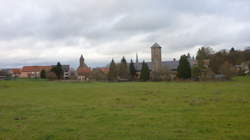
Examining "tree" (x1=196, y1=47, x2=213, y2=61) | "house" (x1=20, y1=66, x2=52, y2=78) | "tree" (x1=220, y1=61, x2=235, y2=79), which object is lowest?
"tree" (x1=220, y1=61, x2=235, y2=79)

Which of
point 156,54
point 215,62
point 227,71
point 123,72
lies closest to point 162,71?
point 123,72

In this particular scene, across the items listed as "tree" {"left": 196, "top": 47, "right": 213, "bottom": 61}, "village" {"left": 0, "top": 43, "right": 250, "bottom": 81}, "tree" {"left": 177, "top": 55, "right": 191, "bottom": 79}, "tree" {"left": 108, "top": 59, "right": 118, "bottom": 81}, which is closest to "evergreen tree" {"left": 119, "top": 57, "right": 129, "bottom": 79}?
"village" {"left": 0, "top": 43, "right": 250, "bottom": 81}

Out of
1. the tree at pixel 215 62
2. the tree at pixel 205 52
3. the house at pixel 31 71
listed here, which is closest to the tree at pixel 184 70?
the tree at pixel 205 52

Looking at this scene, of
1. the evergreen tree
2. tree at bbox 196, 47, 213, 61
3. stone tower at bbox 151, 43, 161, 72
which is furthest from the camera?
stone tower at bbox 151, 43, 161, 72

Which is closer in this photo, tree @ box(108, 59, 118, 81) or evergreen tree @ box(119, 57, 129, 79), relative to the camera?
tree @ box(108, 59, 118, 81)

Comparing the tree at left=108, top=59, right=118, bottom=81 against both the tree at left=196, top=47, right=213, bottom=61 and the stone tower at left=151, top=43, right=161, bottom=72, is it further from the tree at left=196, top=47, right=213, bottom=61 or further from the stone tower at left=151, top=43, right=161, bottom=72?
the stone tower at left=151, top=43, right=161, bottom=72

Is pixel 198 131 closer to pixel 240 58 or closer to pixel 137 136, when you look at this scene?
pixel 137 136

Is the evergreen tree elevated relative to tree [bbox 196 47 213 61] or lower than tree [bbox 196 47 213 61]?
lower

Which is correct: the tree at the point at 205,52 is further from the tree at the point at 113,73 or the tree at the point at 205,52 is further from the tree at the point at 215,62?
the tree at the point at 113,73

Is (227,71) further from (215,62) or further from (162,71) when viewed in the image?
(162,71)

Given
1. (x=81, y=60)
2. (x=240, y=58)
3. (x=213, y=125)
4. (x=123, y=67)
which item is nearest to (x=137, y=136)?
(x=213, y=125)

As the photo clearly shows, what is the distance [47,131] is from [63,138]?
55.4 inches

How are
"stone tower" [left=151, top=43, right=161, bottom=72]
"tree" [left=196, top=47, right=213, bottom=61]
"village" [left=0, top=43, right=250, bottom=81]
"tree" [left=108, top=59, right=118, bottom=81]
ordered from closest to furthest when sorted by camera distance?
"village" [left=0, top=43, right=250, bottom=81], "tree" [left=196, top=47, right=213, bottom=61], "tree" [left=108, top=59, right=118, bottom=81], "stone tower" [left=151, top=43, right=161, bottom=72]

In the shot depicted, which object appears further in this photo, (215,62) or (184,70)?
(215,62)
